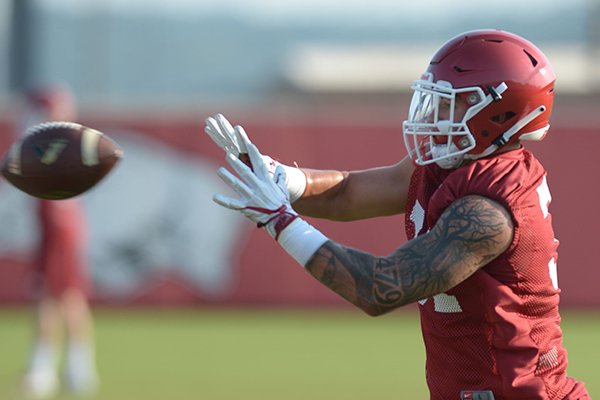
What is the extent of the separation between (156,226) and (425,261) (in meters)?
8.30

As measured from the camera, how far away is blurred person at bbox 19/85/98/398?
7.45 meters

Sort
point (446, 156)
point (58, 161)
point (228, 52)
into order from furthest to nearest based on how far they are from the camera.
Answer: point (228, 52) → point (58, 161) → point (446, 156)

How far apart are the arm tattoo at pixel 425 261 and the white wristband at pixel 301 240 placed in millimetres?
20

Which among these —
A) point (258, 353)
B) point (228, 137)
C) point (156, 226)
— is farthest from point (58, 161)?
point (156, 226)

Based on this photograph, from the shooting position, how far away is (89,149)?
12.8 ft

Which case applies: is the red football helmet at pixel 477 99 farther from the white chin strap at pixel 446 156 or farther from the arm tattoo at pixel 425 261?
the arm tattoo at pixel 425 261

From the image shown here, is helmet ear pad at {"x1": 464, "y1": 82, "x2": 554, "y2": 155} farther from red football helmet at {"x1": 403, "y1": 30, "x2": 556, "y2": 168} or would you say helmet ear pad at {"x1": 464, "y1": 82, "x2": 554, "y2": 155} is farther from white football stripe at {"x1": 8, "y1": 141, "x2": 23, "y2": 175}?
white football stripe at {"x1": 8, "y1": 141, "x2": 23, "y2": 175}

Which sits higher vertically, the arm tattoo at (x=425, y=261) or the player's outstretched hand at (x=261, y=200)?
the player's outstretched hand at (x=261, y=200)

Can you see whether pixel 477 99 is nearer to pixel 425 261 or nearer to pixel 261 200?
pixel 425 261

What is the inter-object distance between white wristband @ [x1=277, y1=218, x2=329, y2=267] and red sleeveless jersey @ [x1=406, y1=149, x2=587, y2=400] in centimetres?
37

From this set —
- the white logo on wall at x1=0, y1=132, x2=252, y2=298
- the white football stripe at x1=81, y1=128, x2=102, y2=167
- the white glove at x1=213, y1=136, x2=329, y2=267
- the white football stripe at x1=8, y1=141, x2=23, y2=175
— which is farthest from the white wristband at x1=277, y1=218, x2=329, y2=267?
the white logo on wall at x1=0, y1=132, x2=252, y2=298

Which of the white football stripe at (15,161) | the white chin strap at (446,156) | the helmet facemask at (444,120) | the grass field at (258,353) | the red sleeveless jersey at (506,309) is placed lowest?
the grass field at (258,353)

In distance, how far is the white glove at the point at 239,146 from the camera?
356cm

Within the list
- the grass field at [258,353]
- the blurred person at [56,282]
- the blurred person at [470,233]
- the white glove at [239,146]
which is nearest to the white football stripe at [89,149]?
the white glove at [239,146]
